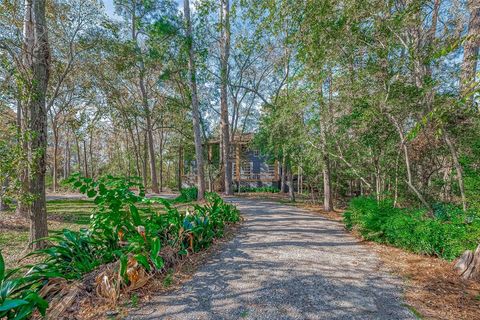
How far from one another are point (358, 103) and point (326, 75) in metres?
1.45

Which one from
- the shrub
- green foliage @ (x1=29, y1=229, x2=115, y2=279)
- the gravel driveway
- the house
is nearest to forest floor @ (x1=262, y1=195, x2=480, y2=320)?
the gravel driveway

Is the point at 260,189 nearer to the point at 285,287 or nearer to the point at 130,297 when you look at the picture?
the point at 285,287

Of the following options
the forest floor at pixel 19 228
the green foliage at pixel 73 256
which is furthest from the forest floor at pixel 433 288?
the forest floor at pixel 19 228

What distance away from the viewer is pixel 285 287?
3.02 metres

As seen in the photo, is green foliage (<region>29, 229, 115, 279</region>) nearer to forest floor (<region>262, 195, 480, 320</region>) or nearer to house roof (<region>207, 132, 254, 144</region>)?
forest floor (<region>262, 195, 480, 320</region>)

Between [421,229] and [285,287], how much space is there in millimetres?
2972

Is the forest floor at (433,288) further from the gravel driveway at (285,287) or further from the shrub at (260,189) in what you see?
the shrub at (260,189)

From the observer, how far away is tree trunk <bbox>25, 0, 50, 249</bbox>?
414cm

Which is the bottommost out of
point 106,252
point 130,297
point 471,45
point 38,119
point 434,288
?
point 434,288

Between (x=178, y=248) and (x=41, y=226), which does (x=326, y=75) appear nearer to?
(x=178, y=248)

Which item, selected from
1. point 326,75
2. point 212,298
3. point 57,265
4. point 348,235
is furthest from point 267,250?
point 326,75

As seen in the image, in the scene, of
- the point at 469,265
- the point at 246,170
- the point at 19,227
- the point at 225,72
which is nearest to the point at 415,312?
the point at 469,265

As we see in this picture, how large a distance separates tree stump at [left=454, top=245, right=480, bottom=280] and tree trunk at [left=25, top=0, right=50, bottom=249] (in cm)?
673

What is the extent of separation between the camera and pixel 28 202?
396cm
